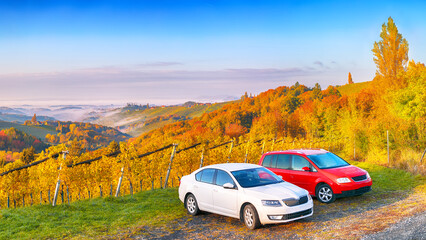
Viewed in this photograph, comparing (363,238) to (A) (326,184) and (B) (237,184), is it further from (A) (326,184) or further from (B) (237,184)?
(A) (326,184)

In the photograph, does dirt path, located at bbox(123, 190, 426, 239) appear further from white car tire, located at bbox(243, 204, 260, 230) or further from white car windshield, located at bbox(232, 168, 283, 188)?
white car windshield, located at bbox(232, 168, 283, 188)

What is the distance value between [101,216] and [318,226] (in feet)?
20.3

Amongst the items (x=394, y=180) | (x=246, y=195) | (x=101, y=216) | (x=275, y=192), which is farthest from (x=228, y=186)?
(x=394, y=180)

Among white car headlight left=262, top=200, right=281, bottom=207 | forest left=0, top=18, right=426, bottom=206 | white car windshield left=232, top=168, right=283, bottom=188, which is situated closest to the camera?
white car headlight left=262, top=200, right=281, bottom=207

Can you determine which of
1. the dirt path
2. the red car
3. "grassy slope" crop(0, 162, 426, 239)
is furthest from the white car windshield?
the red car

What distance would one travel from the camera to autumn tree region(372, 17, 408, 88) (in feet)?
157

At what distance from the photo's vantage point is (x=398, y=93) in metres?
29.3

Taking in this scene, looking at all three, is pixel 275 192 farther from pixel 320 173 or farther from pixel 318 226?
pixel 320 173

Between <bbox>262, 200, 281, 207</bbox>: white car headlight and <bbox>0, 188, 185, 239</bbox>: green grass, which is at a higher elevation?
<bbox>262, 200, 281, 207</bbox>: white car headlight

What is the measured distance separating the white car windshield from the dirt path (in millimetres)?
1113

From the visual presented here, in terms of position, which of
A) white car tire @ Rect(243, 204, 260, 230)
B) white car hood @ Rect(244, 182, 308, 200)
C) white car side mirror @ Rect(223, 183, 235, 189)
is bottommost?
white car tire @ Rect(243, 204, 260, 230)

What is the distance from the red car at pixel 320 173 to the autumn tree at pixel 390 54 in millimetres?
40410

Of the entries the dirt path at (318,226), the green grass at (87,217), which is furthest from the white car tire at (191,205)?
the green grass at (87,217)

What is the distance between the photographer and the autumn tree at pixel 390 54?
4800cm
